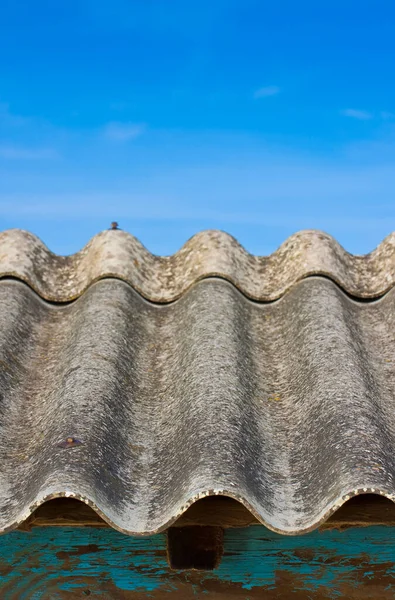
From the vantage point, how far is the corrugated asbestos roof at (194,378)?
250 centimetres

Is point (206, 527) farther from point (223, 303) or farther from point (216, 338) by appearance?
point (223, 303)

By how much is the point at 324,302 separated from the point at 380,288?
2.17 feet

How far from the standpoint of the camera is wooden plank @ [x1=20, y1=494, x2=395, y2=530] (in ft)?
8.73

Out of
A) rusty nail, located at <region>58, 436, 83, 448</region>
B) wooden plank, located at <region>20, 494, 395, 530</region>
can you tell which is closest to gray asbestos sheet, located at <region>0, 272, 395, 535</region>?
rusty nail, located at <region>58, 436, 83, 448</region>

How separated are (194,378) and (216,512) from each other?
1.99ft

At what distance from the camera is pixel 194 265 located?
14.2ft

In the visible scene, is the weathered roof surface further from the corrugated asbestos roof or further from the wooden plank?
the wooden plank

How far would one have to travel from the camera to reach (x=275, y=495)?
2.60m

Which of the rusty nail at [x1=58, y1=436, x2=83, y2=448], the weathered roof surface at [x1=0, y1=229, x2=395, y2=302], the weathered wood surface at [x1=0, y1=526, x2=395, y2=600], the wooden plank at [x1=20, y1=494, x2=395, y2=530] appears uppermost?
the weathered roof surface at [x1=0, y1=229, x2=395, y2=302]

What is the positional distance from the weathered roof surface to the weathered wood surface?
166 cm

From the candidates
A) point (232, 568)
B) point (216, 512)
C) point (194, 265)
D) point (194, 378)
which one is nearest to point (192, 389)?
point (194, 378)

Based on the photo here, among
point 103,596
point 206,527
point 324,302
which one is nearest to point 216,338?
point 324,302

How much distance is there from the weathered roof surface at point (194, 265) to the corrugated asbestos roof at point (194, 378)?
10 millimetres

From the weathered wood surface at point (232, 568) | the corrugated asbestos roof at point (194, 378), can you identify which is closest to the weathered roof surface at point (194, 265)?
the corrugated asbestos roof at point (194, 378)
